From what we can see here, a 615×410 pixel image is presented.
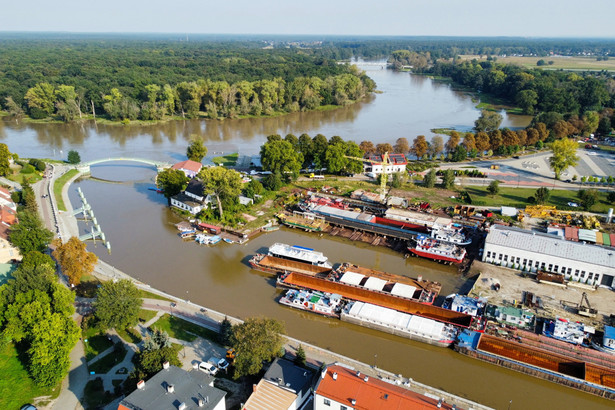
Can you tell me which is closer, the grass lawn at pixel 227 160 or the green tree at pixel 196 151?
the green tree at pixel 196 151

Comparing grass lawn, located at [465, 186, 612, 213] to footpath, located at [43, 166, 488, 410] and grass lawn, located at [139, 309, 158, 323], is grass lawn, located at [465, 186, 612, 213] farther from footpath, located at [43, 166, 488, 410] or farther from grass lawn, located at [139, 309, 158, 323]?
grass lawn, located at [139, 309, 158, 323]

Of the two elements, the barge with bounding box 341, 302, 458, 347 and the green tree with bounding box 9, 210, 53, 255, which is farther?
the green tree with bounding box 9, 210, 53, 255

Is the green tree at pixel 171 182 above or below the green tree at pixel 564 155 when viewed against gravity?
below

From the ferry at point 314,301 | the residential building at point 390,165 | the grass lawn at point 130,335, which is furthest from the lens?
the residential building at point 390,165

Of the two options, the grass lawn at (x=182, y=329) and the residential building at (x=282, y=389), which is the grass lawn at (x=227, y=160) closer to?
the grass lawn at (x=182, y=329)

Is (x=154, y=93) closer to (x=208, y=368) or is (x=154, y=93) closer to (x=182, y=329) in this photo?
(x=182, y=329)

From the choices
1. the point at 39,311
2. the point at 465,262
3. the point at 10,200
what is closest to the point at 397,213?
the point at 465,262

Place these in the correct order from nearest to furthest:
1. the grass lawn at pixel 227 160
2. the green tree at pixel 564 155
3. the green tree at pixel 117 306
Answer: the green tree at pixel 117 306 → the green tree at pixel 564 155 → the grass lawn at pixel 227 160

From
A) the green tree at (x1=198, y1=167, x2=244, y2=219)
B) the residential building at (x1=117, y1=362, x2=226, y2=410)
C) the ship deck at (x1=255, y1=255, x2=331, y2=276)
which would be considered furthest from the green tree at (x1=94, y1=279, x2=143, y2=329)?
the green tree at (x1=198, y1=167, x2=244, y2=219)

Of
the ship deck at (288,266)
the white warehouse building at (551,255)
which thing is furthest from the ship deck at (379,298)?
the white warehouse building at (551,255)
